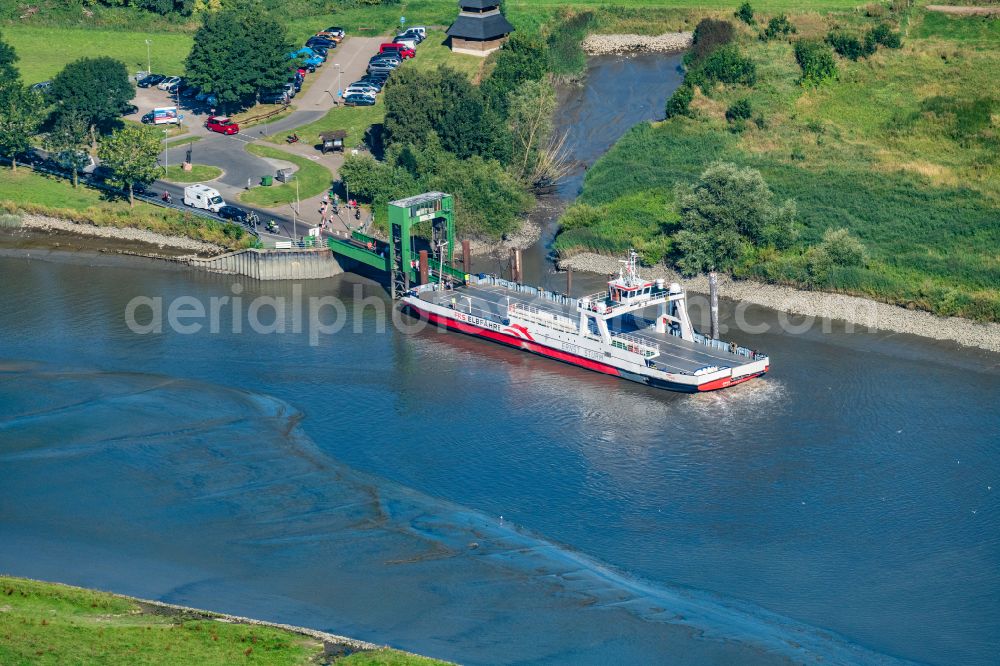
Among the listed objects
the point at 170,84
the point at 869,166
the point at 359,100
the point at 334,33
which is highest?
the point at 334,33

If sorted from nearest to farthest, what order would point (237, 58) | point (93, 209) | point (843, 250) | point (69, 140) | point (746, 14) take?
point (843, 250), point (93, 209), point (69, 140), point (237, 58), point (746, 14)

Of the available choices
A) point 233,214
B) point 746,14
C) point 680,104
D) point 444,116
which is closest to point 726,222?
point 444,116

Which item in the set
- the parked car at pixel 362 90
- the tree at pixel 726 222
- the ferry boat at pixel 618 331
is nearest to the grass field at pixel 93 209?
the ferry boat at pixel 618 331

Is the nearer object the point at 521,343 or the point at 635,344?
the point at 635,344

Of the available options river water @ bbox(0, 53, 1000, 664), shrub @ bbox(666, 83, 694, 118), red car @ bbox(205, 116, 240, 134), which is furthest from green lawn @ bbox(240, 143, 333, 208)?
shrub @ bbox(666, 83, 694, 118)

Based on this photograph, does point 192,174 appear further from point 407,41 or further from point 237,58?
point 407,41

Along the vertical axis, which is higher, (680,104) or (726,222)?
(680,104)

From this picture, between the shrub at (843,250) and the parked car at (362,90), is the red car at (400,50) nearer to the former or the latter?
the parked car at (362,90)
